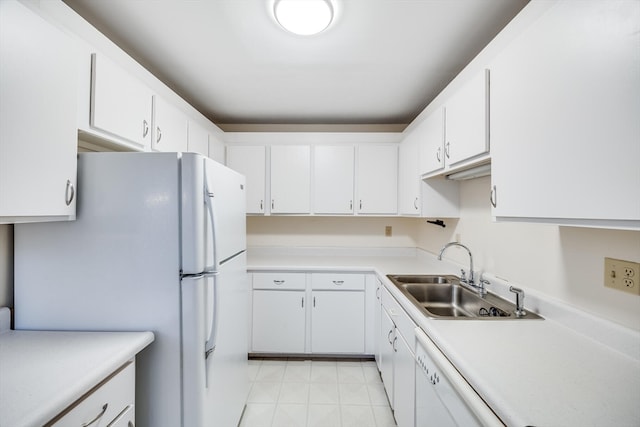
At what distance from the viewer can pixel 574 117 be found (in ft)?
2.48

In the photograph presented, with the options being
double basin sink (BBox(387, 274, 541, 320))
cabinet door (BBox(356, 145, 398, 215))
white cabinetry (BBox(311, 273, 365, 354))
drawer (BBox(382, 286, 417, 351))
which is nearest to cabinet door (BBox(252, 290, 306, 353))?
white cabinetry (BBox(311, 273, 365, 354))

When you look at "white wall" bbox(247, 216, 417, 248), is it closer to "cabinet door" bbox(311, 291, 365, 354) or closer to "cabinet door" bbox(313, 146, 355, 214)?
"cabinet door" bbox(313, 146, 355, 214)

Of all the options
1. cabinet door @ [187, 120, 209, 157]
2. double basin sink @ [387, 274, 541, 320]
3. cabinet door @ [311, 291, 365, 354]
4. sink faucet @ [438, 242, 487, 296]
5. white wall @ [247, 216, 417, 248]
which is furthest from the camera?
white wall @ [247, 216, 417, 248]

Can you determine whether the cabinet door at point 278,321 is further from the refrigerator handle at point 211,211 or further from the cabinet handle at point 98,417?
the cabinet handle at point 98,417

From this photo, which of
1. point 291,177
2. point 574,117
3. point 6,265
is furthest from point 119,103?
point 574,117

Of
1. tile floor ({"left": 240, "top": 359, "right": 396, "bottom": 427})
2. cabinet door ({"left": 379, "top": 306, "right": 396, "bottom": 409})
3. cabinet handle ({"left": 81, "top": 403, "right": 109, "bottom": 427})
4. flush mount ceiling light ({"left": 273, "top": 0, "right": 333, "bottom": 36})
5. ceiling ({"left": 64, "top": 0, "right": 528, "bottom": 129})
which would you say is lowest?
tile floor ({"left": 240, "top": 359, "right": 396, "bottom": 427})

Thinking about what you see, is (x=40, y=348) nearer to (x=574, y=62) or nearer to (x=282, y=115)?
(x=574, y=62)

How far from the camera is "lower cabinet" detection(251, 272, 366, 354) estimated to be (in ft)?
7.63

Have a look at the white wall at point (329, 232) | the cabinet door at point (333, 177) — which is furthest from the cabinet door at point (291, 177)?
the white wall at point (329, 232)

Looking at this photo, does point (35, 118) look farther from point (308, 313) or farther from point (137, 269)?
point (308, 313)

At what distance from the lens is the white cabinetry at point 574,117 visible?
63 cm

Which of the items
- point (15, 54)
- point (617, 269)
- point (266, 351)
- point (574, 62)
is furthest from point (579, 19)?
point (266, 351)

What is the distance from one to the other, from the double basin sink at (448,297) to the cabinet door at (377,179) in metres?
0.84

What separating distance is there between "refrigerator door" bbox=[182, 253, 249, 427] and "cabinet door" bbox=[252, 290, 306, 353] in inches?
30.6
